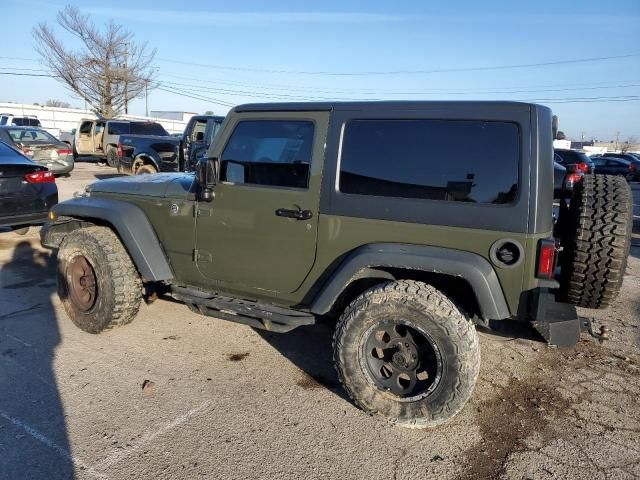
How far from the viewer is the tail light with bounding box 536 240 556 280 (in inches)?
109

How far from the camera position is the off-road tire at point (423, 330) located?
2.91 meters

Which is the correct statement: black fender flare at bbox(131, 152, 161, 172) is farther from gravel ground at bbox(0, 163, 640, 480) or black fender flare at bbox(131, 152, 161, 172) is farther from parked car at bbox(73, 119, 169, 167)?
gravel ground at bbox(0, 163, 640, 480)

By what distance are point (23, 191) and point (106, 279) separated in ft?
11.4

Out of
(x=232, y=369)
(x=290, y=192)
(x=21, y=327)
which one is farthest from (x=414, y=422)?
(x=21, y=327)

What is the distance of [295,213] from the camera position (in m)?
3.35

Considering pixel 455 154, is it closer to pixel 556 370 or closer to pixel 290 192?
pixel 290 192

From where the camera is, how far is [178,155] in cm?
1219

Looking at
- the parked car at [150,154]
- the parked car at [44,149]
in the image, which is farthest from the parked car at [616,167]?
the parked car at [44,149]

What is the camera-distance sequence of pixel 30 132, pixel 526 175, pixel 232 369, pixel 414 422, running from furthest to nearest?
pixel 30 132
pixel 232 369
pixel 414 422
pixel 526 175

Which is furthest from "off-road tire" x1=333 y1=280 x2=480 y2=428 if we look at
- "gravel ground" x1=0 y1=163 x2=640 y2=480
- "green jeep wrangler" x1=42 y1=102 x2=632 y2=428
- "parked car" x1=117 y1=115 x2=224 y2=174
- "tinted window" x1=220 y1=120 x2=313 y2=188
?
"parked car" x1=117 y1=115 x2=224 y2=174

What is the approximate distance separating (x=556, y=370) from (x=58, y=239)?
4.63 meters

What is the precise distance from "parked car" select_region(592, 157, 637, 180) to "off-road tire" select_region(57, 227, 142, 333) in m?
29.9

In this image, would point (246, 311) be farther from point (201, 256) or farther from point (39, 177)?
point (39, 177)

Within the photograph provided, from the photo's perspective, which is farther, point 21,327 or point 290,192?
point 21,327
